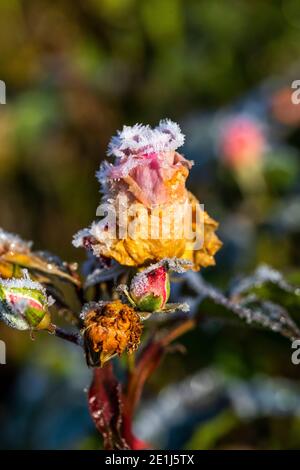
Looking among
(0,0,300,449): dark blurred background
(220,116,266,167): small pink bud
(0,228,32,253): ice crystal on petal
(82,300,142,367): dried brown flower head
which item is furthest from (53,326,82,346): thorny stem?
(220,116,266,167): small pink bud

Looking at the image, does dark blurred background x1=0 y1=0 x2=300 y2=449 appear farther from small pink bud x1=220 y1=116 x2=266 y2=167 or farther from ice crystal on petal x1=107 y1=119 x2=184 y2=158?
ice crystal on petal x1=107 y1=119 x2=184 y2=158

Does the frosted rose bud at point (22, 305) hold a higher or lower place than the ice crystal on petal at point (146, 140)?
lower

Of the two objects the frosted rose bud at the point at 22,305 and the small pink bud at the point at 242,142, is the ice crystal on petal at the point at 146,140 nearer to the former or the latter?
the frosted rose bud at the point at 22,305

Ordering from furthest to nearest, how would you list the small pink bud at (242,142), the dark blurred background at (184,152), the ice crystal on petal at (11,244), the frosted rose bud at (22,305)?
1. the small pink bud at (242,142)
2. the dark blurred background at (184,152)
3. the ice crystal on petal at (11,244)
4. the frosted rose bud at (22,305)

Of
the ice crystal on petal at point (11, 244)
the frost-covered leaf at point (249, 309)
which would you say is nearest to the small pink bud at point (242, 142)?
the frost-covered leaf at point (249, 309)

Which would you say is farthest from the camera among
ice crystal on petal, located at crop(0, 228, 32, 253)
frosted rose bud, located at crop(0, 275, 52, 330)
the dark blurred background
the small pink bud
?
the small pink bud

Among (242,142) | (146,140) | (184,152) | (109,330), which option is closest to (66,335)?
(109,330)

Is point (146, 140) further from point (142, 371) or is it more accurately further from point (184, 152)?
point (184, 152)
